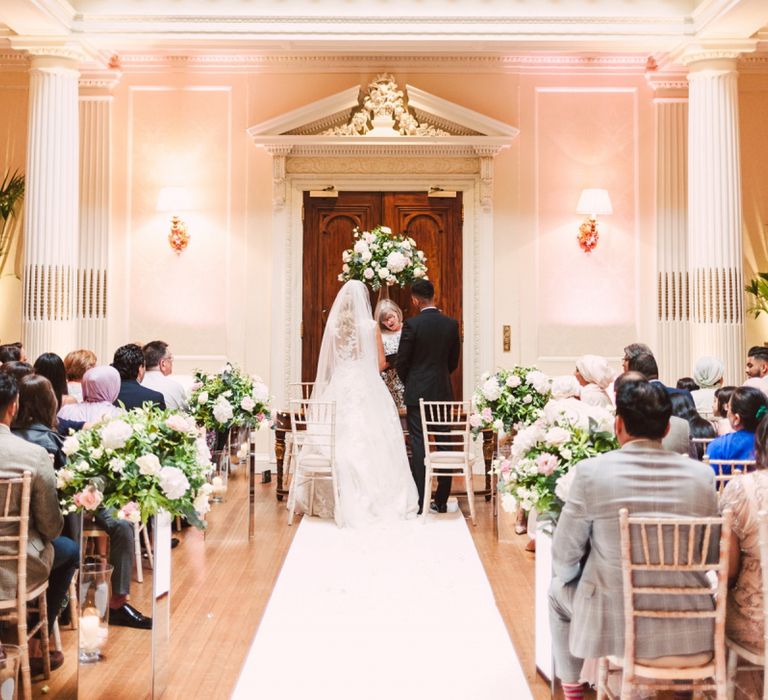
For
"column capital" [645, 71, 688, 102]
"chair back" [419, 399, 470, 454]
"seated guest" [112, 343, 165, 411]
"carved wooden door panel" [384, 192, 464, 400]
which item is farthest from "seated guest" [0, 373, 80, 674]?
"column capital" [645, 71, 688, 102]

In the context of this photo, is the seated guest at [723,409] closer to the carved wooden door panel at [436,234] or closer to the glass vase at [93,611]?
the glass vase at [93,611]

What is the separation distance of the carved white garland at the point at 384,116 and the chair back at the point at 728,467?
587 centimetres

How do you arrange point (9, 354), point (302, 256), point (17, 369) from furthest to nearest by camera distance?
point (302, 256), point (9, 354), point (17, 369)

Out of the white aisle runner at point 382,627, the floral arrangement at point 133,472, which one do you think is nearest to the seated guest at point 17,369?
the floral arrangement at point 133,472

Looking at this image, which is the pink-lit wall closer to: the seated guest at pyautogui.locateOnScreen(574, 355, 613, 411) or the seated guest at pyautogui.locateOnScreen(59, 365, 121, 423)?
the seated guest at pyautogui.locateOnScreen(574, 355, 613, 411)

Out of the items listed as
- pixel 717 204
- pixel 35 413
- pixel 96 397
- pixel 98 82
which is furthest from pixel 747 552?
pixel 98 82

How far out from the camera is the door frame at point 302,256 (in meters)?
9.61

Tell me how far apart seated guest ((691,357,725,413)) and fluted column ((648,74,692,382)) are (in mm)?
2630

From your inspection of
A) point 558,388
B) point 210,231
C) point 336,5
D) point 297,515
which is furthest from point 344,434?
point 336,5

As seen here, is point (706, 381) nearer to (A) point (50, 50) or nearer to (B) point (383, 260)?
(B) point (383, 260)

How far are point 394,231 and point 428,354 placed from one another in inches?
105

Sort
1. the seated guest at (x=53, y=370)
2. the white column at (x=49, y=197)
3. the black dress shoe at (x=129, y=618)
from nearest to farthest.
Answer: the black dress shoe at (x=129, y=618) → the seated guest at (x=53, y=370) → the white column at (x=49, y=197)

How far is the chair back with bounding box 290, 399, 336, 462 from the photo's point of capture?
7.01 m

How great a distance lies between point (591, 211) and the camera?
9.36 meters
